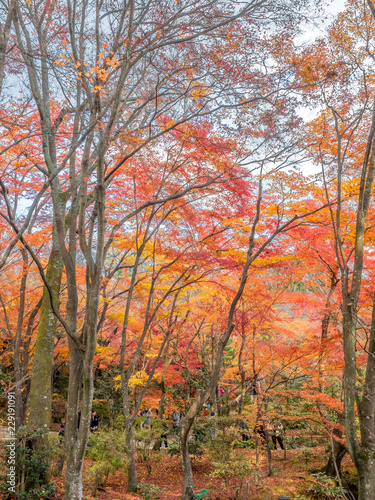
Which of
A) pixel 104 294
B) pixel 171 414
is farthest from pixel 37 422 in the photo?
pixel 171 414

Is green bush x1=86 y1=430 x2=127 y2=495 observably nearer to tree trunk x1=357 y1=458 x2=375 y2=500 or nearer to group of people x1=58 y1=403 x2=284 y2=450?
group of people x1=58 y1=403 x2=284 y2=450

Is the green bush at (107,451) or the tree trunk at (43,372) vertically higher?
the tree trunk at (43,372)

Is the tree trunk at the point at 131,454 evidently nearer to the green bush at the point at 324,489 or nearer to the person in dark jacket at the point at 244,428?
the person in dark jacket at the point at 244,428

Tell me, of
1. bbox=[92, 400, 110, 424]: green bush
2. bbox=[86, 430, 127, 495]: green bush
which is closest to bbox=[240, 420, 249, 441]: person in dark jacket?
bbox=[86, 430, 127, 495]: green bush

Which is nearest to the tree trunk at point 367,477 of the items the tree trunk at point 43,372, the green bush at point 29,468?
the green bush at point 29,468

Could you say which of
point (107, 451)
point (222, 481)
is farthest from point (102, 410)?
point (222, 481)

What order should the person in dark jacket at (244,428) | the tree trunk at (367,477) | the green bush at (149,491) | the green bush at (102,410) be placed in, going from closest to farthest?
the tree trunk at (367,477) → the green bush at (149,491) → the person in dark jacket at (244,428) → the green bush at (102,410)

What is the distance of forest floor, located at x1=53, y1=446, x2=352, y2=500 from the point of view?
304 inches

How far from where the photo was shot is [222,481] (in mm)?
8828

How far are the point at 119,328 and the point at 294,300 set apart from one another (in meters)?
10.6

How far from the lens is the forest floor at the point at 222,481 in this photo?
7.73 meters

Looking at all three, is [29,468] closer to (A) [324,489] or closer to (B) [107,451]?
(B) [107,451]

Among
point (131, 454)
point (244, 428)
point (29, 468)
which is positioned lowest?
point (244, 428)

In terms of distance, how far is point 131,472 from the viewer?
7.59 m
